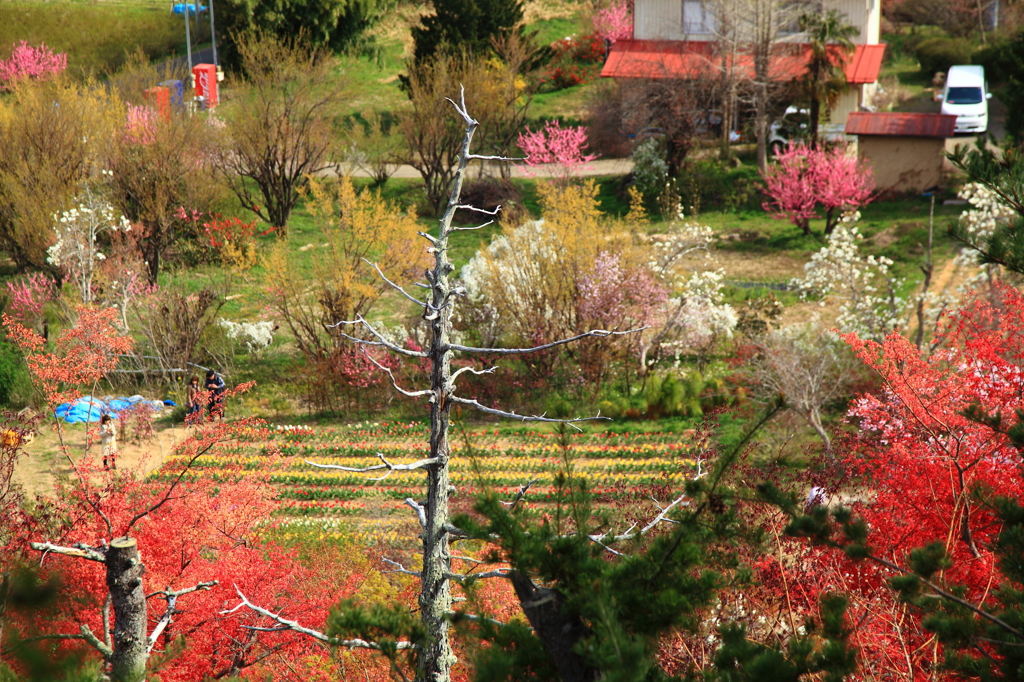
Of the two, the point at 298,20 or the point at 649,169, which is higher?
the point at 298,20

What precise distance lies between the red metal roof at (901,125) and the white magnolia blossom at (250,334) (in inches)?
685

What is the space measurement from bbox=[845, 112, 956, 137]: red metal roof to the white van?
6.18 ft

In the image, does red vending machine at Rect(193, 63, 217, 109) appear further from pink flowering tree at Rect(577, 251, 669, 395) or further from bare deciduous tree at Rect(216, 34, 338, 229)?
pink flowering tree at Rect(577, 251, 669, 395)

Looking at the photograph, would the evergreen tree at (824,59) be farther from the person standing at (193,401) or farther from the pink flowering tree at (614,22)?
the person standing at (193,401)

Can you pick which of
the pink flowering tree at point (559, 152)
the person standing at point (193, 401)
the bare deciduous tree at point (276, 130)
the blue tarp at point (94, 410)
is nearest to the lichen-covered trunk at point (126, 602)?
the person standing at point (193, 401)

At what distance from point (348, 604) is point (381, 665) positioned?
15.1ft

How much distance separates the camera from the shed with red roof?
28.8 meters

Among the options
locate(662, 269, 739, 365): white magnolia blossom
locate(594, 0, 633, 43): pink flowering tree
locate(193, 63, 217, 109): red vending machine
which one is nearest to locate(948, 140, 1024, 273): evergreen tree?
locate(662, 269, 739, 365): white magnolia blossom

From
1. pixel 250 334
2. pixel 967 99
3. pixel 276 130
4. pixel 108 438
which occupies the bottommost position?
pixel 108 438

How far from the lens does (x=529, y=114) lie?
124 ft

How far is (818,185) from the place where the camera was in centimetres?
2717

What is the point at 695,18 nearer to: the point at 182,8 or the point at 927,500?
the point at 182,8

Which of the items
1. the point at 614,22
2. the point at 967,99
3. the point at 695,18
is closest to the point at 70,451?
the point at 695,18

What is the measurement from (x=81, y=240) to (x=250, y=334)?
14.2 feet
